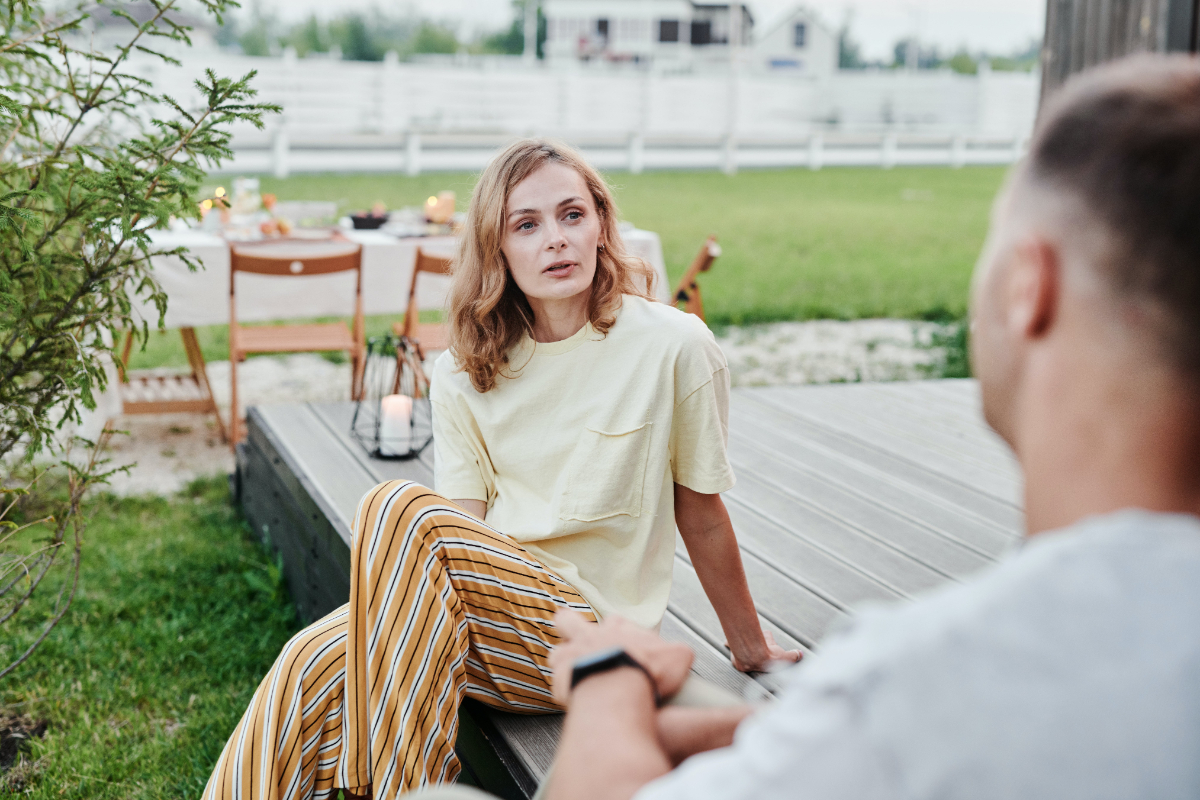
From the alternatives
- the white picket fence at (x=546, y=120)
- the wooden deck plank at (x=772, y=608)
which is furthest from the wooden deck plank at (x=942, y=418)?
the white picket fence at (x=546, y=120)

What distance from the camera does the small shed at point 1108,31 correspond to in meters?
3.23

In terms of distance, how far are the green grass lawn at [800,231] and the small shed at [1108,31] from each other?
2.23m

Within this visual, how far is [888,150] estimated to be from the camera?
65.8 ft

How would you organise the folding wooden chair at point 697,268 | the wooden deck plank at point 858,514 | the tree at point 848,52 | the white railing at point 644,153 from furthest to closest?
1. the tree at point 848,52
2. the white railing at point 644,153
3. the folding wooden chair at point 697,268
4. the wooden deck plank at point 858,514

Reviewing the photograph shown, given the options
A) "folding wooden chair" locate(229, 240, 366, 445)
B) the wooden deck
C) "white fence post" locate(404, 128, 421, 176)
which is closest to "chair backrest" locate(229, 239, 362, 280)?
"folding wooden chair" locate(229, 240, 366, 445)

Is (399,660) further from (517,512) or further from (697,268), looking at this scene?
(697,268)

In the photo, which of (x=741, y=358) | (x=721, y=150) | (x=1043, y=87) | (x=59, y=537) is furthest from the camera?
(x=721, y=150)

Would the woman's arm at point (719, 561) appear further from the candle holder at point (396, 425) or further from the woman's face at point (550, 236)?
the candle holder at point (396, 425)

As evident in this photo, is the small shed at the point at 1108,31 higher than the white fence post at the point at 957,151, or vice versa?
the white fence post at the point at 957,151

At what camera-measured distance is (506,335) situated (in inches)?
70.2

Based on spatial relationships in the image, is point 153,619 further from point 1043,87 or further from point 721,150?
point 721,150

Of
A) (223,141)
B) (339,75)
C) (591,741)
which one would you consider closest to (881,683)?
(591,741)

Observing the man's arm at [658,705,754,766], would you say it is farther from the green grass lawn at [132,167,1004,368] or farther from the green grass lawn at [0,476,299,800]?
the green grass lawn at [132,167,1004,368]

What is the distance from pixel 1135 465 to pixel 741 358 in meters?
5.36
